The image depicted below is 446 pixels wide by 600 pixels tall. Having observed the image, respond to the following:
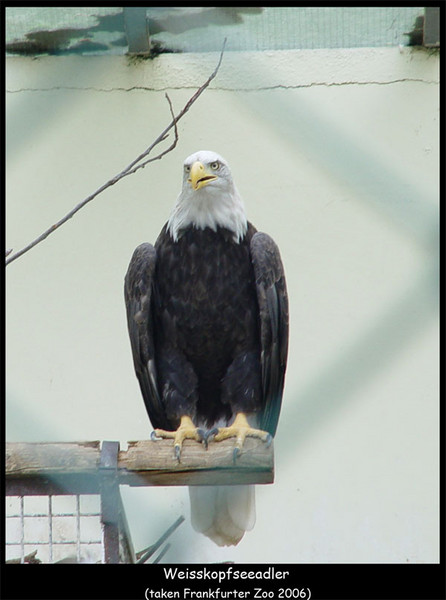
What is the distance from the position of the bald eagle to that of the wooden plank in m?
0.57

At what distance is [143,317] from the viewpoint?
117 inches

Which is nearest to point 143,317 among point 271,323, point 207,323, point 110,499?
point 207,323

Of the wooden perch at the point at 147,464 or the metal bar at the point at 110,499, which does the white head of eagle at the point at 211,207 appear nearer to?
the wooden perch at the point at 147,464

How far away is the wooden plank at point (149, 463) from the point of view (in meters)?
2.12

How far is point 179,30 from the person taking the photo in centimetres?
353

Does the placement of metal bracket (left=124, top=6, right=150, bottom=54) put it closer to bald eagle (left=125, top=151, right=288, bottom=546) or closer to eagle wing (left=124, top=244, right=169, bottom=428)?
bald eagle (left=125, top=151, right=288, bottom=546)

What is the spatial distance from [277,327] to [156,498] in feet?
2.88

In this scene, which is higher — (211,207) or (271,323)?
A: (211,207)

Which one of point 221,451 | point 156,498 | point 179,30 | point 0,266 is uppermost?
point 179,30

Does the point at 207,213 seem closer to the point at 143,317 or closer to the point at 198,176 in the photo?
the point at 198,176

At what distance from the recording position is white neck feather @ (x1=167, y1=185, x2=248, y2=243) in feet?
10.1

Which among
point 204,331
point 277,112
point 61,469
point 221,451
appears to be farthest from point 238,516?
point 277,112

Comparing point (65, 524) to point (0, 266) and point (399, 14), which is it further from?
point (399, 14)

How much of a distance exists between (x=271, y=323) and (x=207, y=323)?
0.59 ft
